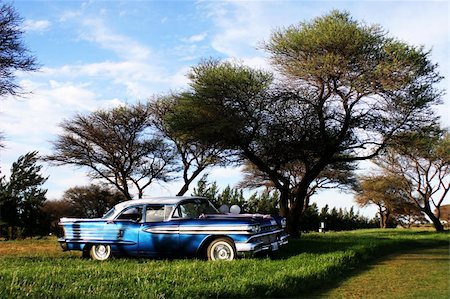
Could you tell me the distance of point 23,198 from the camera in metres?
36.2

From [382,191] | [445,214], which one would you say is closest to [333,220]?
[382,191]

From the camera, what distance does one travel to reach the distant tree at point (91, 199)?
48.2 metres

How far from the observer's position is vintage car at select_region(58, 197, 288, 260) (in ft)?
40.1

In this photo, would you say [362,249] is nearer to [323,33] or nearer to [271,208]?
[323,33]

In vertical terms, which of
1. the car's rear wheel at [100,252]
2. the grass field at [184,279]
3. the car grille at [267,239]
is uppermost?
the car grille at [267,239]

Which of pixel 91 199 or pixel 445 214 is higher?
pixel 91 199

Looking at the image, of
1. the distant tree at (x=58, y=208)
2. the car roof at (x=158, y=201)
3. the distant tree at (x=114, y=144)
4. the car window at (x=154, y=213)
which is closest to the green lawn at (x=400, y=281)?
the car roof at (x=158, y=201)

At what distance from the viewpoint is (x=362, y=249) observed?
1538 centimetres

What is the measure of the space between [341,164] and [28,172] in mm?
22156

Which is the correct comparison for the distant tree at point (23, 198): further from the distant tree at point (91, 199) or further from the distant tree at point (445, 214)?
the distant tree at point (445, 214)

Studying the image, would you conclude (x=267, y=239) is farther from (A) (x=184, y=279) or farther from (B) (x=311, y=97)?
(B) (x=311, y=97)

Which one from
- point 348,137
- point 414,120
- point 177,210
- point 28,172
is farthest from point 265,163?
point 28,172

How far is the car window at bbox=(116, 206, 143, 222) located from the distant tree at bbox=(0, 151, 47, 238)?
75.5ft

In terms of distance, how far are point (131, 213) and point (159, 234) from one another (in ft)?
3.87
